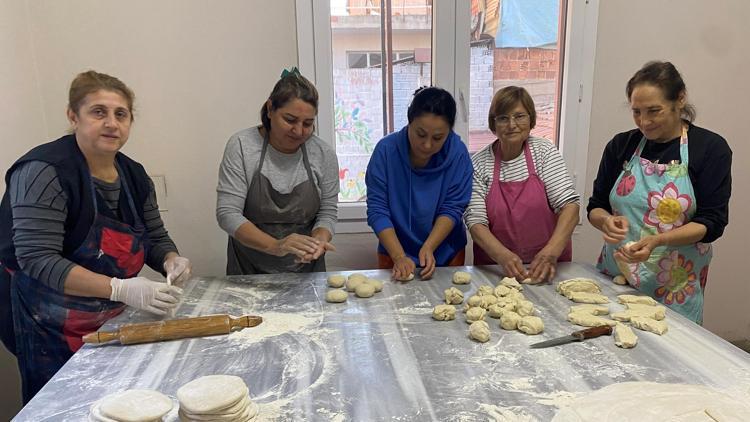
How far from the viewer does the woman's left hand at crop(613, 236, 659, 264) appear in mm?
1636

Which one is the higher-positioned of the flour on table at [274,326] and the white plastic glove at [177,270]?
Result: the white plastic glove at [177,270]

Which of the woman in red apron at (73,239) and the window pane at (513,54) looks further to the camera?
the window pane at (513,54)

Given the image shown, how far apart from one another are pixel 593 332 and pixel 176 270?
1347 millimetres

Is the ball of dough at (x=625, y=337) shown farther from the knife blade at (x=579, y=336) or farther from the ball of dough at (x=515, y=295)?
the ball of dough at (x=515, y=295)

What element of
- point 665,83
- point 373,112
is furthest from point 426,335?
point 373,112

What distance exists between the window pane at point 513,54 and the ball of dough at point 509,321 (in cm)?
166

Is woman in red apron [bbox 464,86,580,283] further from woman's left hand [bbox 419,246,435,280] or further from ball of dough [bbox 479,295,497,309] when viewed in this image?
ball of dough [bbox 479,295,497,309]

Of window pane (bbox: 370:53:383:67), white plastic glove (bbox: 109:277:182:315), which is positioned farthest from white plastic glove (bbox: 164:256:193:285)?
window pane (bbox: 370:53:383:67)

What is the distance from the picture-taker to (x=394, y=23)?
108 inches

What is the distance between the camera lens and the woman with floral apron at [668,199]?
168 centimetres

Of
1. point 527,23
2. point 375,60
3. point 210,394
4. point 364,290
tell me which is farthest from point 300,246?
point 527,23

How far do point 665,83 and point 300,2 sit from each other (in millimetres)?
1747

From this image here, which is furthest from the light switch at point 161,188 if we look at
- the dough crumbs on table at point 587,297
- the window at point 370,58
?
the dough crumbs on table at point 587,297

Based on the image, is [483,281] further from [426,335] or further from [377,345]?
[377,345]
